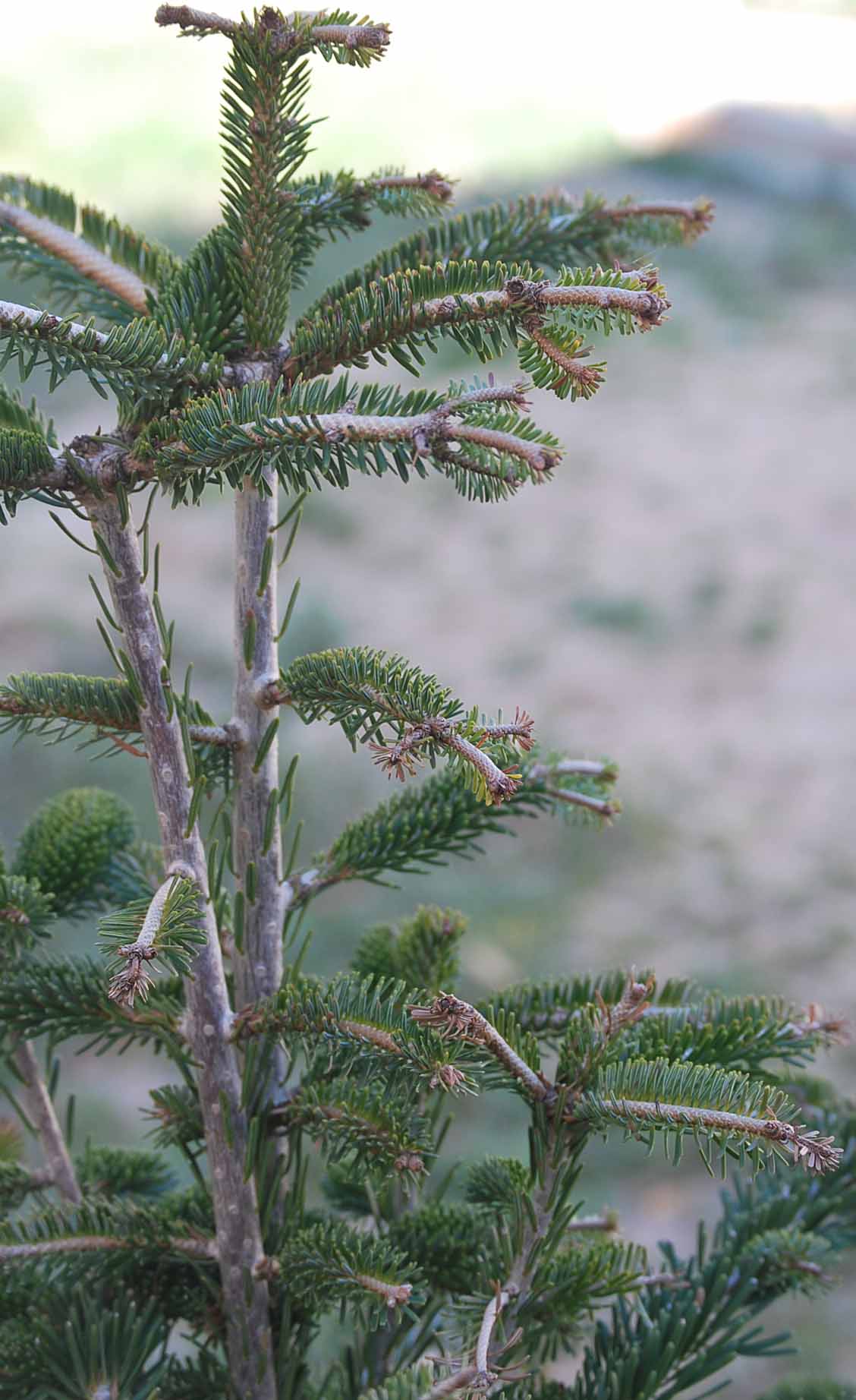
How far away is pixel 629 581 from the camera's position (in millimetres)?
4590

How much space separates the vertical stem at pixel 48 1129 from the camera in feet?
2.66

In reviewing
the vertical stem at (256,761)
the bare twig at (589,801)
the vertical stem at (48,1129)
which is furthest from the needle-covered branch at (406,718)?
the vertical stem at (48,1129)

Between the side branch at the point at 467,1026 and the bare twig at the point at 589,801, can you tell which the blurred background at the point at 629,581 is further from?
the side branch at the point at 467,1026

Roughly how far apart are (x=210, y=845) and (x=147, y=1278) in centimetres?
24

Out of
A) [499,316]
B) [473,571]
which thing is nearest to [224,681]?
[473,571]

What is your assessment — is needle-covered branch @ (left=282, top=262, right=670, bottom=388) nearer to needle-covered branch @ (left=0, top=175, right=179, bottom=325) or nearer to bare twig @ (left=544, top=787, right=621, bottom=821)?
needle-covered branch @ (left=0, top=175, right=179, bottom=325)

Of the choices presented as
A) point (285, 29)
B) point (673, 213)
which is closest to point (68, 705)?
point (285, 29)

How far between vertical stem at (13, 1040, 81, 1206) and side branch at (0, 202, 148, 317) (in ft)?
1.41

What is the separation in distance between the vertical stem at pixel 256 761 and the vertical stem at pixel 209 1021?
0.04 meters

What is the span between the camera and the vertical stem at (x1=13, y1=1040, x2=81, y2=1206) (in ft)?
2.66

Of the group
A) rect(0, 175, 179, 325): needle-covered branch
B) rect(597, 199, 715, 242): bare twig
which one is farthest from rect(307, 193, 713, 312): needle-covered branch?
rect(0, 175, 179, 325): needle-covered branch

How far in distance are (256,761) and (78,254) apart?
30 centimetres

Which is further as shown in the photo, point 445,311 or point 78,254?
point 78,254

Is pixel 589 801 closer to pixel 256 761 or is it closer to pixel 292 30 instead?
pixel 256 761
